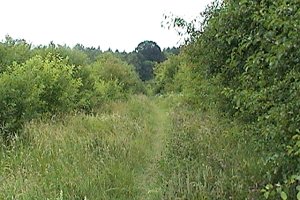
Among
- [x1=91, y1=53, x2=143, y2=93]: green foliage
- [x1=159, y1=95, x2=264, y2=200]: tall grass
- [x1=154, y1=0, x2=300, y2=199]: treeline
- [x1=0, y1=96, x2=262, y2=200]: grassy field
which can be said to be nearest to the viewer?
[x1=154, y1=0, x2=300, y2=199]: treeline

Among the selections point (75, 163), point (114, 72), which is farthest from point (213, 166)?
point (114, 72)

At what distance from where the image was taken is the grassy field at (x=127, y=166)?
626 cm

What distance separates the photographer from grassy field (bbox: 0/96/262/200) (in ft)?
20.5

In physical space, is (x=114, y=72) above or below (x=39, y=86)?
above

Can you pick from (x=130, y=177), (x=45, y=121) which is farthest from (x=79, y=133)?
(x=130, y=177)

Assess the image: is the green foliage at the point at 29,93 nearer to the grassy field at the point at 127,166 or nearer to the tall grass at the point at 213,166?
the grassy field at the point at 127,166

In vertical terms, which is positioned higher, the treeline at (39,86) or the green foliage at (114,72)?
the green foliage at (114,72)

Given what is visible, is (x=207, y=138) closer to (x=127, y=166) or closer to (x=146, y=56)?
(x=127, y=166)

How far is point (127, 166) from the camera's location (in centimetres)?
834

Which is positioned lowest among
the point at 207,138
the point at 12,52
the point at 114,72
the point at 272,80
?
the point at 207,138

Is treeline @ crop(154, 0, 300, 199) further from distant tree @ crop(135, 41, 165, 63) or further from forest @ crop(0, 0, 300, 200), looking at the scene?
distant tree @ crop(135, 41, 165, 63)

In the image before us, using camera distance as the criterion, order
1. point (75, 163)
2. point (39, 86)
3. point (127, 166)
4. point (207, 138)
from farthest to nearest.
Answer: point (39, 86)
point (207, 138)
point (127, 166)
point (75, 163)

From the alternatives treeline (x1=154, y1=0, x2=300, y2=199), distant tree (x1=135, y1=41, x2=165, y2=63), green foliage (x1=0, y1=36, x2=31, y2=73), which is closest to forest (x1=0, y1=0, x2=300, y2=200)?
treeline (x1=154, y1=0, x2=300, y2=199)

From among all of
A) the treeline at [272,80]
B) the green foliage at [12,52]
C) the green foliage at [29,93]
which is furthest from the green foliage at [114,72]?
the treeline at [272,80]
